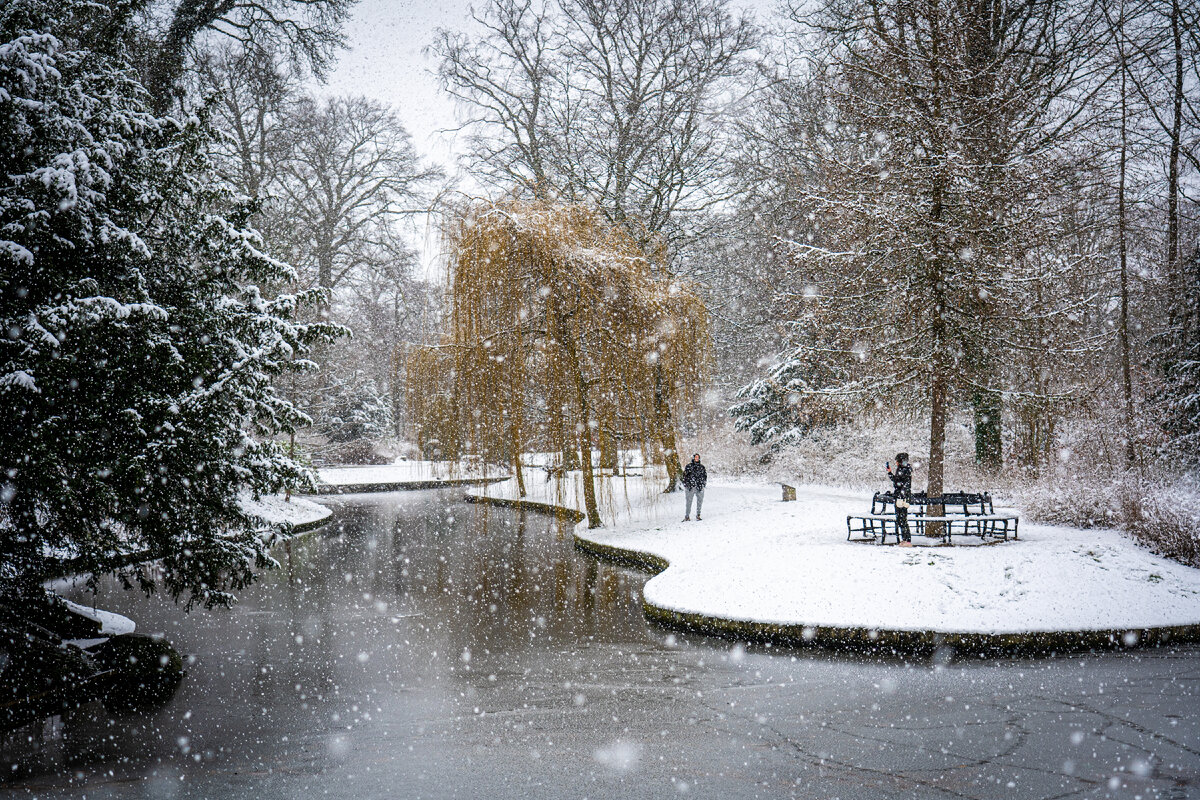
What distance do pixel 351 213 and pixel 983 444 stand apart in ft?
79.0

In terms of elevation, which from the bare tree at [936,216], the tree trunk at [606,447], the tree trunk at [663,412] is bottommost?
the tree trunk at [606,447]

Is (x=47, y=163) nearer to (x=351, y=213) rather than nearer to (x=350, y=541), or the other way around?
(x=350, y=541)

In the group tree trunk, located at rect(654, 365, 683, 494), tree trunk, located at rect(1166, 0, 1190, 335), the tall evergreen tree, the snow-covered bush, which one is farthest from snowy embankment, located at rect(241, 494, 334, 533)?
tree trunk, located at rect(1166, 0, 1190, 335)

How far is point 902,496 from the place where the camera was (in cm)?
1273

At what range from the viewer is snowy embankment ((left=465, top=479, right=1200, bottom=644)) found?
8.88 metres

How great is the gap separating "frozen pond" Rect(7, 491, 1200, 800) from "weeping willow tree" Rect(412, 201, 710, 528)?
173 inches

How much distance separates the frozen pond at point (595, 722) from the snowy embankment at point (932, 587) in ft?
1.56

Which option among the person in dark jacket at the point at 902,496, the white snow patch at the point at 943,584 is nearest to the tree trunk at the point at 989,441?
the white snow patch at the point at 943,584

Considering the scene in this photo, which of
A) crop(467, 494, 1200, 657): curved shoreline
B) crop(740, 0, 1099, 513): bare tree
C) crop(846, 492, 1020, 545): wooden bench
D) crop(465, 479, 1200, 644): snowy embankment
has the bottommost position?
crop(467, 494, 1200, 657): curved shoreline

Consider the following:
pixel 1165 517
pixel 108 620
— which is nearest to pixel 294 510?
pixel 108 620

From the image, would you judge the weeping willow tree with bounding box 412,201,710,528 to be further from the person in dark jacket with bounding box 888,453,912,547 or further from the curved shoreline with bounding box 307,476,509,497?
the curved shoreline with bounding box 307,476,509,497

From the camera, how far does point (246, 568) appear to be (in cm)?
863

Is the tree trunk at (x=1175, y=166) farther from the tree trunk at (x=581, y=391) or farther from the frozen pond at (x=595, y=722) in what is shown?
the tree trunk at (x=581, y=391)

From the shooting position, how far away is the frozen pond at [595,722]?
5.24 meters
